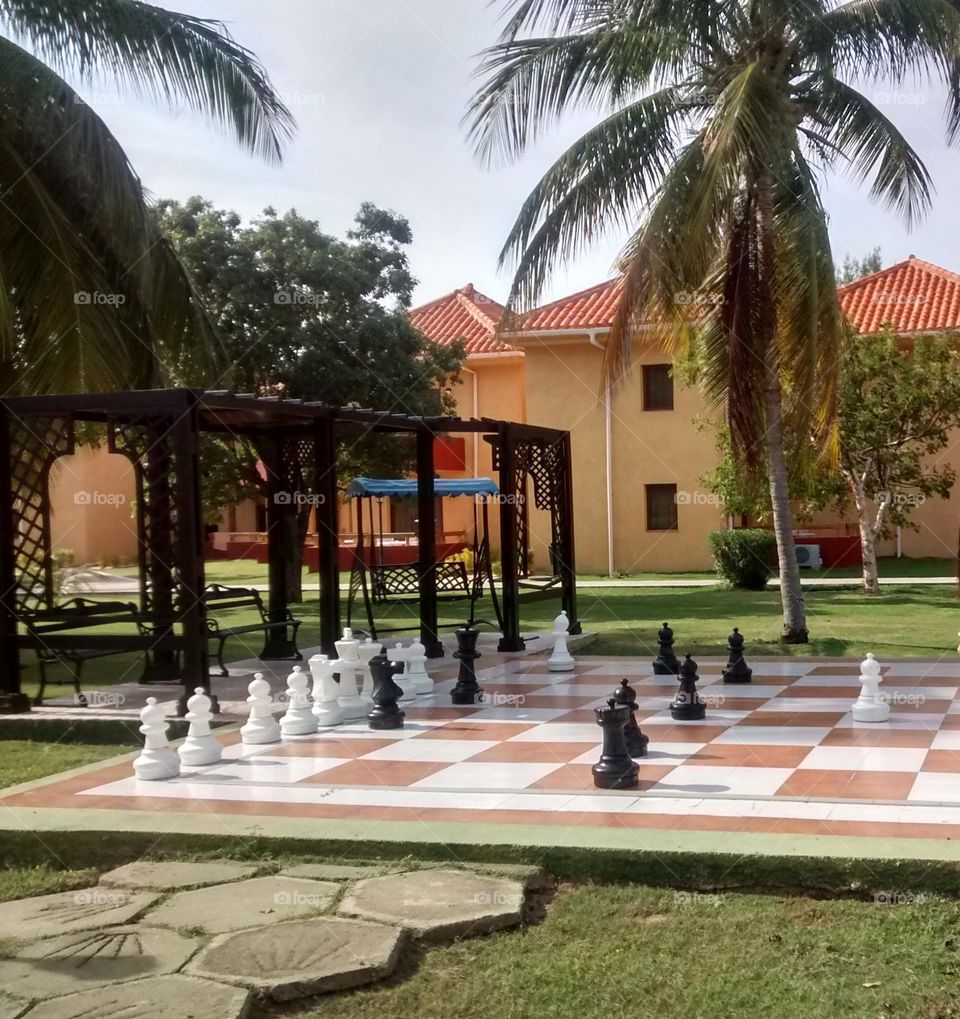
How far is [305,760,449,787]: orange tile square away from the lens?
6633 millimetres

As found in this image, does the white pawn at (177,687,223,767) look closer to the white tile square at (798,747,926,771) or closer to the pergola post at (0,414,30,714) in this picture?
the pergola post at (0,414,30,714)

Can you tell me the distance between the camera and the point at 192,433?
8.84 m

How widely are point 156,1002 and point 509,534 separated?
349 inches

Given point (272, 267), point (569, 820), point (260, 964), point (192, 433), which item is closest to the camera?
point (260, 964)

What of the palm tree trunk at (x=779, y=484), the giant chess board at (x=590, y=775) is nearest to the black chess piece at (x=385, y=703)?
the giant chess board at (x=590, y=775)

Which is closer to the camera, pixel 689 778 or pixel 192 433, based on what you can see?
pixel 689 778

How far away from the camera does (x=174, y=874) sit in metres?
5.17

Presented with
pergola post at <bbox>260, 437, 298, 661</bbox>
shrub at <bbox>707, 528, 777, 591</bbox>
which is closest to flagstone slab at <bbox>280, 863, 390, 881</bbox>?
pergola post at <bbox>260, 437, 298, 661</bbox>

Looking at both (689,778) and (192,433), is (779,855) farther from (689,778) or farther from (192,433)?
(192,433)

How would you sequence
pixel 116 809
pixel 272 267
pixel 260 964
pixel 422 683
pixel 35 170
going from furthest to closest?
pixel 272 267 < pixel 35 170 < pixel 422 683 < pixel 116 809 < pixel 260 964

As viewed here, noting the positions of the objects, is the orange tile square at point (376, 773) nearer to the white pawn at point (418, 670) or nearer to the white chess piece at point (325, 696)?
the white chess piece at point (325, 696)

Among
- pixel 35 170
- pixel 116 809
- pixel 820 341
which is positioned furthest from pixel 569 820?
pixel 35 170

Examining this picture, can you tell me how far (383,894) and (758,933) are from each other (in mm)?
1455

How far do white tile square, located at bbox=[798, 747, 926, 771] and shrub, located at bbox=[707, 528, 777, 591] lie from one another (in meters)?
14.8
